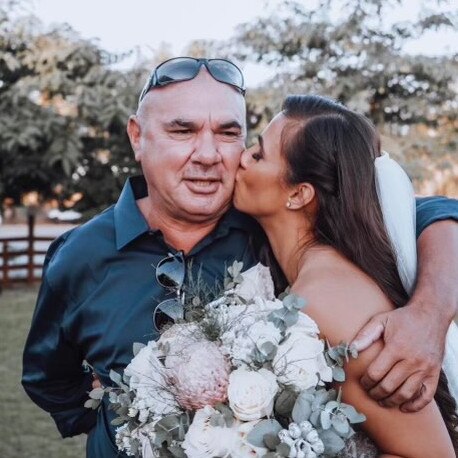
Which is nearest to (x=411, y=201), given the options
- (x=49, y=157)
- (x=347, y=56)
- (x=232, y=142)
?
(x=232, y=142)

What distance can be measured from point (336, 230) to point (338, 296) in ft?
0.98

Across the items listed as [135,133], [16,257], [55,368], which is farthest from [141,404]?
[16,257]

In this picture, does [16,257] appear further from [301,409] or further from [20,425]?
[301,409]

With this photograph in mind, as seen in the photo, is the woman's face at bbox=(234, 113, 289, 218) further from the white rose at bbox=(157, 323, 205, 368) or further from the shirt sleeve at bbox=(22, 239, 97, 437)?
the shirt sleeve at bbox=(22, 239, 97, 437)

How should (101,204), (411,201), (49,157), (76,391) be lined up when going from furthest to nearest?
(101,204) < (49,157) < (76,391) < (411,201)

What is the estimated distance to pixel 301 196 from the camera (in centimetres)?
256

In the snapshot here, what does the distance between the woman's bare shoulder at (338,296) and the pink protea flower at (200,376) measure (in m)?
0.33

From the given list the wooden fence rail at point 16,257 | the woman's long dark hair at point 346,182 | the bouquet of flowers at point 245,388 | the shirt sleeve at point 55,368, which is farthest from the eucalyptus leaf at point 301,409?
the wooden fence rail at point 16,257

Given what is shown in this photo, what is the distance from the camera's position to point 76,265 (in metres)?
2.76

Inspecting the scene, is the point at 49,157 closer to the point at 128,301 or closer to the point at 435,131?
the point at 435,131

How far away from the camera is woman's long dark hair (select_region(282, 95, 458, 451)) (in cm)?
240

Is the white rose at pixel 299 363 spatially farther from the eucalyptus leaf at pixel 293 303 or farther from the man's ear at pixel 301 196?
the man's ear at pixel 301 196

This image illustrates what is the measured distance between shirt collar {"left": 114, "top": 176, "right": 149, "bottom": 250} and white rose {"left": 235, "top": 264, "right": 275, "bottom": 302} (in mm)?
427

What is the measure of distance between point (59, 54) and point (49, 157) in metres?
2.21
